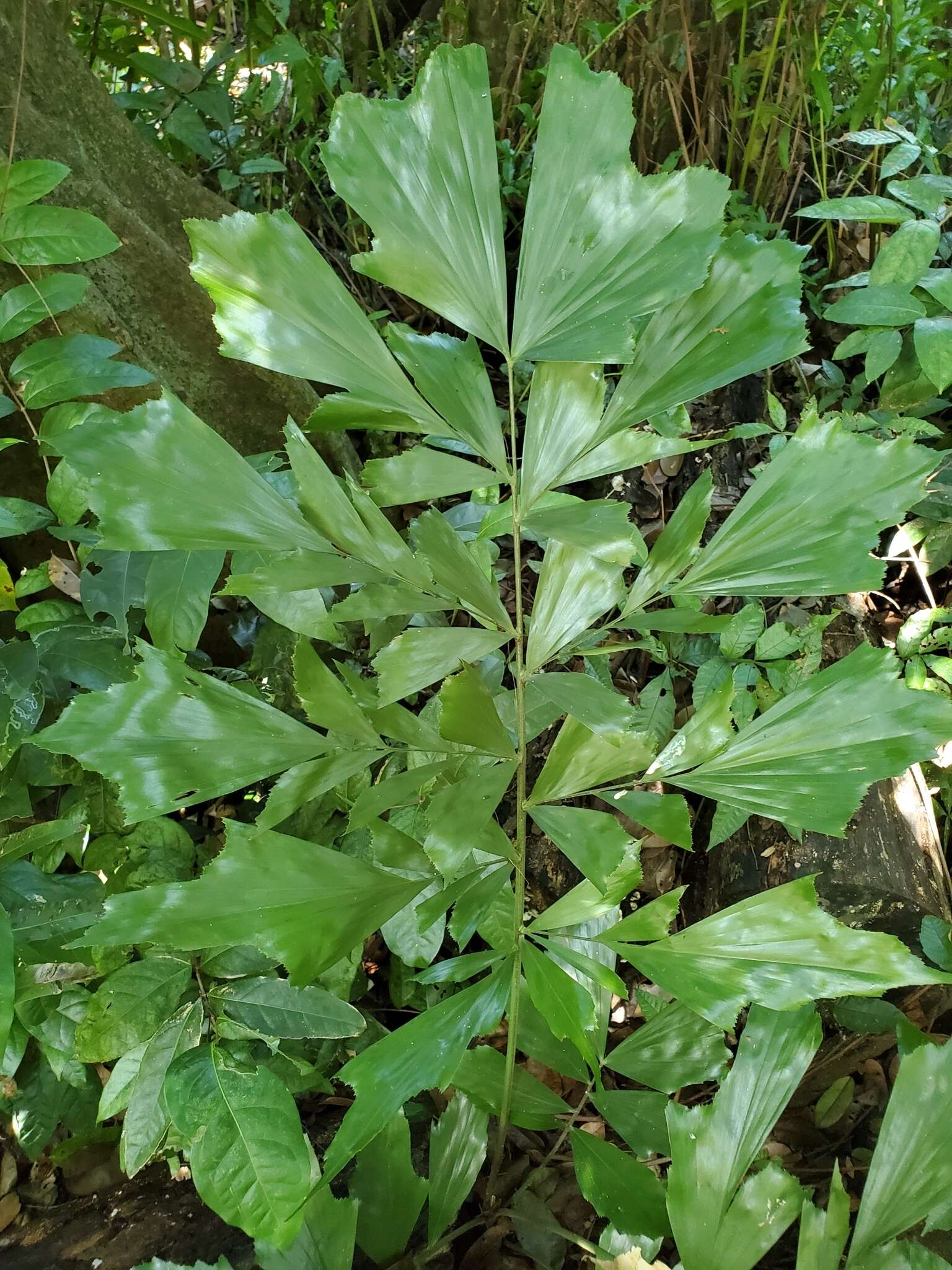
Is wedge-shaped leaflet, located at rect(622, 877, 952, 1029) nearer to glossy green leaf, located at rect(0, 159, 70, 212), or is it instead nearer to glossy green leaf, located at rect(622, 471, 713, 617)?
glossy green leaf, located at rect(622, 471, 713, 617)

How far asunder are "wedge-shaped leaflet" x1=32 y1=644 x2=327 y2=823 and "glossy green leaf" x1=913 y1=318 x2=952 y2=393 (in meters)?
1.08

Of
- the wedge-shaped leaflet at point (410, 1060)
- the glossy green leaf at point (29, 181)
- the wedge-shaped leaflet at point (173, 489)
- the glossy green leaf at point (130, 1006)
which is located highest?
the glossy green leaf at point (29, 181)

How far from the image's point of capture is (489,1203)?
2.73 feet

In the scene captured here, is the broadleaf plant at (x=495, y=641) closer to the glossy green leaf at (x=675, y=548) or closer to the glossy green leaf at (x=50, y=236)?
the glossy green leaf at (x=675, y=548)

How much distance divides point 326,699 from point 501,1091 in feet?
1.64

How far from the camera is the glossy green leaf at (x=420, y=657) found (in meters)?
0.48

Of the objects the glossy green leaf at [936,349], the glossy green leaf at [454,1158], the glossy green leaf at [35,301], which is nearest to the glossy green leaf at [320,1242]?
the glossy green leaf at [454,1158]

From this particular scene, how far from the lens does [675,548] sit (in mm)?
560

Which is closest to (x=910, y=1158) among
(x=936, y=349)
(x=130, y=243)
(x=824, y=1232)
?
(x=824, y=1232)

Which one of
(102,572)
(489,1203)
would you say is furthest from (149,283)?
(489,1203)

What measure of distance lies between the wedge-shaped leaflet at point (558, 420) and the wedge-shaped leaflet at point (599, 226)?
0.11ft

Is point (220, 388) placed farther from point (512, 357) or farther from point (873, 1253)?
point (873, 1253)

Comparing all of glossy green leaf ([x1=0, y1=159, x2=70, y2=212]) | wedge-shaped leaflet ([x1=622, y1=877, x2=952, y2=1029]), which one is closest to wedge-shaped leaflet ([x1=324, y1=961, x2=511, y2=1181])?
wedge-shaped leaflet ([x1=622, y1=877, x2=952, y2=1029])

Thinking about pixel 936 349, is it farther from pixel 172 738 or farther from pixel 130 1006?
pixel 130 1006
